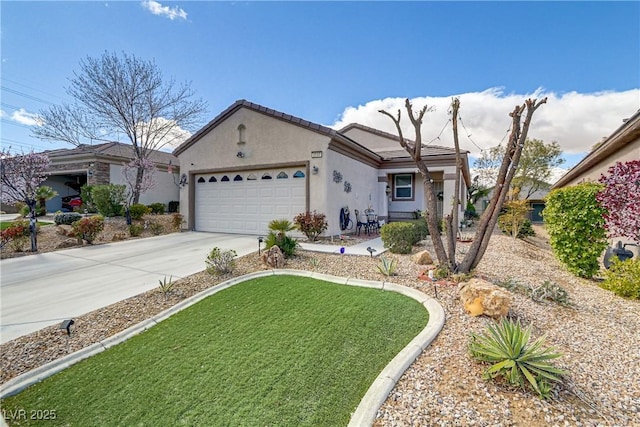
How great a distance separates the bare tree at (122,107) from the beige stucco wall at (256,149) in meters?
4.51

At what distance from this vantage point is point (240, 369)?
304 cm

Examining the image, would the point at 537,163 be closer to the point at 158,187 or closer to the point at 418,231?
the point at 418,231

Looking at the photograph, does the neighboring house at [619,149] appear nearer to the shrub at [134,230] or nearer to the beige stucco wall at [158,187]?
the shrub at [134,230]

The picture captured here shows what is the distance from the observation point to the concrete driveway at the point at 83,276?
14.7 feet

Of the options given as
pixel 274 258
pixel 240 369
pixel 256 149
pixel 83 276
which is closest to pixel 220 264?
pixel 274 258

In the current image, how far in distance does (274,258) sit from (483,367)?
15.4 feet

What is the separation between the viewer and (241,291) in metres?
5.17

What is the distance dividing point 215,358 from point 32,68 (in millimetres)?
14402

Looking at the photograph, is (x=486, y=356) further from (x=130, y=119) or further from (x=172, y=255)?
(x=130, y=119)

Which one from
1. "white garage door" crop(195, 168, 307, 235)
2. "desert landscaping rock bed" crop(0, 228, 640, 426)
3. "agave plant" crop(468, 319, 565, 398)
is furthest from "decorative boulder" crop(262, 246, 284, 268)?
"agave plant" crop(468, 319, 565, 398)

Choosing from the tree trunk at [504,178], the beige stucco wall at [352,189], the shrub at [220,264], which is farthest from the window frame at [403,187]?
the shrub at [220,264]

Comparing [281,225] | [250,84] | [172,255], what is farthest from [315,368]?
[250,84]

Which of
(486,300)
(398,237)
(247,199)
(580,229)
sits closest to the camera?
(486,300)

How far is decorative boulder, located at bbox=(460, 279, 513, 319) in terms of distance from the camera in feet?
13.1
